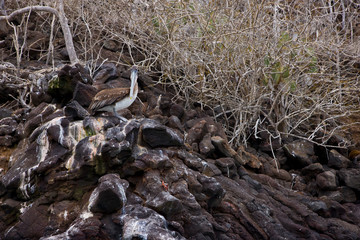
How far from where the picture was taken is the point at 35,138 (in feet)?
20.2

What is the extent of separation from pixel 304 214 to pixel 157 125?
2.52 meters

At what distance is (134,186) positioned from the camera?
5.57 meters

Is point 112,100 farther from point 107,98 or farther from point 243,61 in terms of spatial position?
point 243,61

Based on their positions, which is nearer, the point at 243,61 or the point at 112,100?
the point at 112,100

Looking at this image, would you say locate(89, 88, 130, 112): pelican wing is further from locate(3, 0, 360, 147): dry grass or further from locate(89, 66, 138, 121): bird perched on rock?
locate(3, 0, 360, 147): dry grass

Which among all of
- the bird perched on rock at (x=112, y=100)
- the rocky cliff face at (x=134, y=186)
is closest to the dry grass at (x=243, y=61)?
the rocky cliff face at (x=134, y=186)

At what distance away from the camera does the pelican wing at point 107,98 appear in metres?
5.93

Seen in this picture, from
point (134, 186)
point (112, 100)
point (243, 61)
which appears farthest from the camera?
point (243, 61)

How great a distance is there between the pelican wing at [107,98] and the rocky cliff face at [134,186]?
17cm

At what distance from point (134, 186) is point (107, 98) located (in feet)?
4.20

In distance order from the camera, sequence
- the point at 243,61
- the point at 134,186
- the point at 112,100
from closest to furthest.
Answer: the point at 134,186 → the point at 112,100 → the point at 243,61

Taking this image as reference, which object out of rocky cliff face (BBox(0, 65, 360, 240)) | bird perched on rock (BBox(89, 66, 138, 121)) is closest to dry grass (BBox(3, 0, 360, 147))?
rocky cliff face (BBox(0, 65, 360, 240))

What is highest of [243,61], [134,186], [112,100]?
[243,61]

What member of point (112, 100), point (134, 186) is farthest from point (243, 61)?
point (134, 186)
